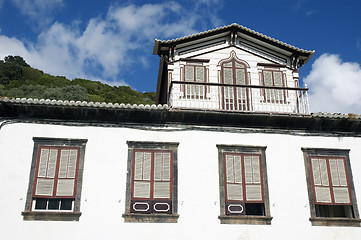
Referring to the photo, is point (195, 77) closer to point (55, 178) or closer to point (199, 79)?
point (199, 79)

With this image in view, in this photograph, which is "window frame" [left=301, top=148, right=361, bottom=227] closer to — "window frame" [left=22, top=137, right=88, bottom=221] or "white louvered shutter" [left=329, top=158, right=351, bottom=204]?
"white louvered shutter" [left=329, top=158, right=351, bottom=204]

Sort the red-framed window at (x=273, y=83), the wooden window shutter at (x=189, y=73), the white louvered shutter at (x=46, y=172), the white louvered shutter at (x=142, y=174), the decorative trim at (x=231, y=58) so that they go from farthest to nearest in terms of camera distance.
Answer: the decorative trim at (x=231, y=58) → the wooden window shutter at (x=189, y=73) → the red-framed window at (x=273, y=83) → the white louvered shutter at (x=142, y=174) → the white louvered shutter at (x=46, y=172)

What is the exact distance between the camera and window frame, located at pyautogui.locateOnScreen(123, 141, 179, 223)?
11.9m

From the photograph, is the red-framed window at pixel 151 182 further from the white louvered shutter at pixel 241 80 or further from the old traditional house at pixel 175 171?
the white louvered shutter at pixel 241 80

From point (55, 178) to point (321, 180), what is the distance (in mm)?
8517

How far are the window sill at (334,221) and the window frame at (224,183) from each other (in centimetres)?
148

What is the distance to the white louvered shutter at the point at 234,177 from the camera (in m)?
12.5

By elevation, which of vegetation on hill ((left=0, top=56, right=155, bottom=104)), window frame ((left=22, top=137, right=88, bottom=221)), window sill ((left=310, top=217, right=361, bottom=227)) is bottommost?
window sill ((left=310, top=217, right=361, bottom=227))

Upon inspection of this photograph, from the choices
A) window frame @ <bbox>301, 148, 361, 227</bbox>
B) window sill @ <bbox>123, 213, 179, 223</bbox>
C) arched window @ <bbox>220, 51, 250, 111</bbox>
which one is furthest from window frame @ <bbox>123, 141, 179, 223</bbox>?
window frame @ <bbox>301, 148, 361, 227</bbox>

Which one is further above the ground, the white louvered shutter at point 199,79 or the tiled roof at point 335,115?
the white louvered shutter at point 199,79

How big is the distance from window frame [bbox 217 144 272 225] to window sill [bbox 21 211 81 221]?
4.39 meters

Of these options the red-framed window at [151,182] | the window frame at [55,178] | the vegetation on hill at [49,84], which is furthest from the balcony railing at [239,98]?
the vegetation on hill at [49,84]

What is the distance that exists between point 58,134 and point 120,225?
3.52 m

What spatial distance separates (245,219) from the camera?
39.9 feet
